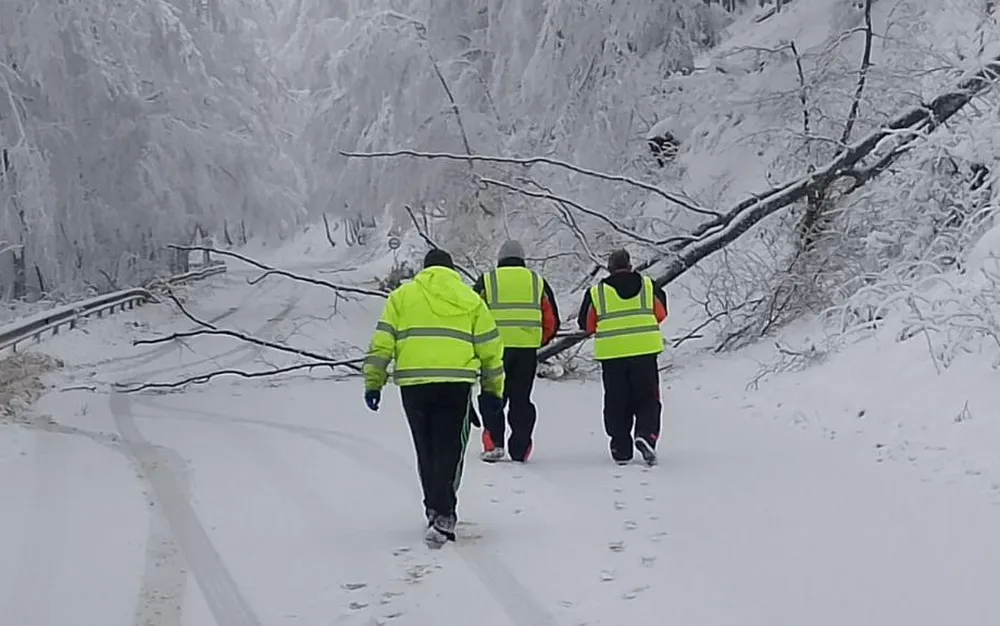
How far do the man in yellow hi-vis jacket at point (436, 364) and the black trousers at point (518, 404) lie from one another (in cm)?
201

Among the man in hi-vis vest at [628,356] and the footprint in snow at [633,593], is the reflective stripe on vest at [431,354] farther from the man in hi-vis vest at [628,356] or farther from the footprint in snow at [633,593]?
the man in hi-vis vest at [628,356]

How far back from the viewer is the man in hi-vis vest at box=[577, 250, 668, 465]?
26.9 feet

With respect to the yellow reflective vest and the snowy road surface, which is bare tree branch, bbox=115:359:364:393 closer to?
the snowy road surface

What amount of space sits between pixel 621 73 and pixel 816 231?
Answer: 6.04 metres

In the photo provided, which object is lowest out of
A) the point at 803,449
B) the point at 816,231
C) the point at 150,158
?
the point at 803,449

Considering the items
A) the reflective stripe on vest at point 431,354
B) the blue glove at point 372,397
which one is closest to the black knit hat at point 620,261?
the reflective stripe on vest at point 431,354

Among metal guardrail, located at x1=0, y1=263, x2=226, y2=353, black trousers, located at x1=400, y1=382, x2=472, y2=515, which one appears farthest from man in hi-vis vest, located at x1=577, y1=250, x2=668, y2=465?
metal guardrail, located at x1=0, y1=263, x2=226, y2=353

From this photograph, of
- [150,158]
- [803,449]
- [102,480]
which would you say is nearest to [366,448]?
[102,480]

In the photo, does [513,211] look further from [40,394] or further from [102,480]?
[102,480]

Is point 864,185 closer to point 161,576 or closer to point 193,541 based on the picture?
point 193,541

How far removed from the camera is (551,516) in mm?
6746

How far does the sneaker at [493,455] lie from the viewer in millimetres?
8430

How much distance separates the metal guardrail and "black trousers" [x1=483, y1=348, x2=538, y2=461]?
6032 millimetres

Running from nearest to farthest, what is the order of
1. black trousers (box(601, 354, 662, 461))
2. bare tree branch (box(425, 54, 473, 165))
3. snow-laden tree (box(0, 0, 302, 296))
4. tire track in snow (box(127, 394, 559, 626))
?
tire track in snow (box(127, 394, 559, 626)) → black trousers (box(601, 354, 662, 461)) → snow-laden tree (box(0, 0, 302, 296)) → bare tree branch (box(425, 54, 473, 165))
